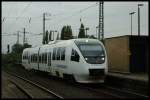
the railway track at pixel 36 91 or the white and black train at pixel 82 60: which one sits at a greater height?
the white and black train at pixel 82 60

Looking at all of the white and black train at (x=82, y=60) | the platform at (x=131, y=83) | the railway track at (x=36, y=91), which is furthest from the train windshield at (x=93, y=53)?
the railway track at (x=36, y=91)

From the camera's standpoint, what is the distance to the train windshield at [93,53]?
23016 millimetres

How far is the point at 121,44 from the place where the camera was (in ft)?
101

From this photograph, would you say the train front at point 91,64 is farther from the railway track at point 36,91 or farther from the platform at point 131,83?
the railway track at point 36,91

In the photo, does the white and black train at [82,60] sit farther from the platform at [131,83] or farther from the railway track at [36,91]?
the railway track at [36,91]

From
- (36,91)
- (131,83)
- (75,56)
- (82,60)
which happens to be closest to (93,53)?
(82,60)

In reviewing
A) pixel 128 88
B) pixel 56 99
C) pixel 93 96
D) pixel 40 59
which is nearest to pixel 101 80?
pixel 128 88

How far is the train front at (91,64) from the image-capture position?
74.1 ft

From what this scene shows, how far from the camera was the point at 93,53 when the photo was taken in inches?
923

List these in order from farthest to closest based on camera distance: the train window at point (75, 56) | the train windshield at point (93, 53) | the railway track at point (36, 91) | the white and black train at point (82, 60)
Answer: the train window at point (75, 56) → the train windshield at point (93, 53) → the white and black train at point (82, 60) → the railway track at point (36, 91)

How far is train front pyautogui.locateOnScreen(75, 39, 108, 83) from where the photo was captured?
890 inches

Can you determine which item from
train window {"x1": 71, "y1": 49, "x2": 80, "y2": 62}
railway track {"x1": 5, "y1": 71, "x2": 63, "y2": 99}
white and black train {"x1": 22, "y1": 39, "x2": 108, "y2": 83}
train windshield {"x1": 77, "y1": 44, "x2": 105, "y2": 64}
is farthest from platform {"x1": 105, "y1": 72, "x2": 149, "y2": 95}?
railway track {"x1": 5, "y1": 71, "x2": 63, "y2": 99}

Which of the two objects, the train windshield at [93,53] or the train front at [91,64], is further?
the train windshield at [93,53]

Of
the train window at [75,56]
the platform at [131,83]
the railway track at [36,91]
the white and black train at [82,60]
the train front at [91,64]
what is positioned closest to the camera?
the railway track at [36,91]
